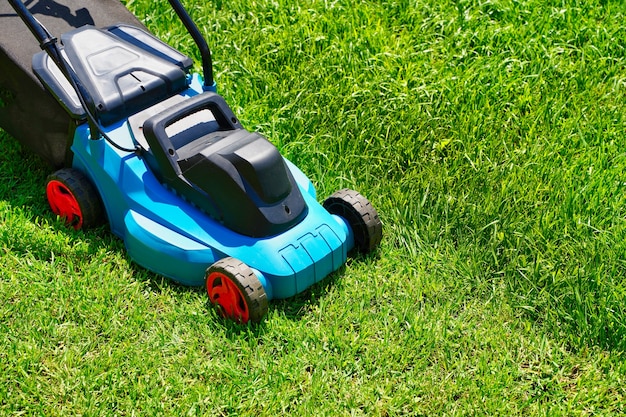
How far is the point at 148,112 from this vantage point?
10.9ft

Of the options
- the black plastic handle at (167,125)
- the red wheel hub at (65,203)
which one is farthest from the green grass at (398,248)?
the black plastic handle at (167,125)

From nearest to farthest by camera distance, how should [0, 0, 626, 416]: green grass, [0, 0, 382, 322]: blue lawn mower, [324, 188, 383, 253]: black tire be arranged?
[0, 0, 626, 416]: green grass < [0, 0, 382, 322]: blue lawn mower < [324, 188, 383, 253]: black tire

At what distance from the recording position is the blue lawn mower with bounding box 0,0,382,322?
3.02 metres

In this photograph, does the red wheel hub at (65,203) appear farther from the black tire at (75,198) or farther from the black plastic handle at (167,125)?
the black plastic handle at (167,125)

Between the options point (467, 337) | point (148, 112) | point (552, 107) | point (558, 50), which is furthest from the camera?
point (558, 50)

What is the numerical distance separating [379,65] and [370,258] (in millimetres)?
1184

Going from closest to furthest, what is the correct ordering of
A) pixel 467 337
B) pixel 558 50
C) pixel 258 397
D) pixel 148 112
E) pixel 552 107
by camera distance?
pixel 258 397, pixel 467 337, pixel 148 112, pixel 552 107, pixel 558 50

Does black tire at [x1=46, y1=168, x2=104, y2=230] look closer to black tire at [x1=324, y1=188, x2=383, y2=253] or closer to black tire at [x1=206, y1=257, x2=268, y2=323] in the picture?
black tire at [x1=206, y1=257, x2=268, y2=323]

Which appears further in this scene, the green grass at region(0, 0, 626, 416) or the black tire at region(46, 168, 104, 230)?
the black tire at region(46, 168, 104, 230)

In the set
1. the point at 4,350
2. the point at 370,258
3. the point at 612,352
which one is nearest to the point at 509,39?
the point at 370,258

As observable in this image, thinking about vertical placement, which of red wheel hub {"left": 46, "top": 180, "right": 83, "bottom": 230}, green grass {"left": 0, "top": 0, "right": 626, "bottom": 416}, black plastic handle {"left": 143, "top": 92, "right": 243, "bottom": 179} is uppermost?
black plastic handle {"left": 143, "top": 92, "right": 243, "bottom": 179}

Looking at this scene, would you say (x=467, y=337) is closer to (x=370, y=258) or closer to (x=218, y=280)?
(x=370, y=258)

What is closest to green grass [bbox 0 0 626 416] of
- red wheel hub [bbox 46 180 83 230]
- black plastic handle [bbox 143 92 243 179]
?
red wheel hub [bbox 46 180 83 230]

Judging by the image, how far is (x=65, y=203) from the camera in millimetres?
3424
